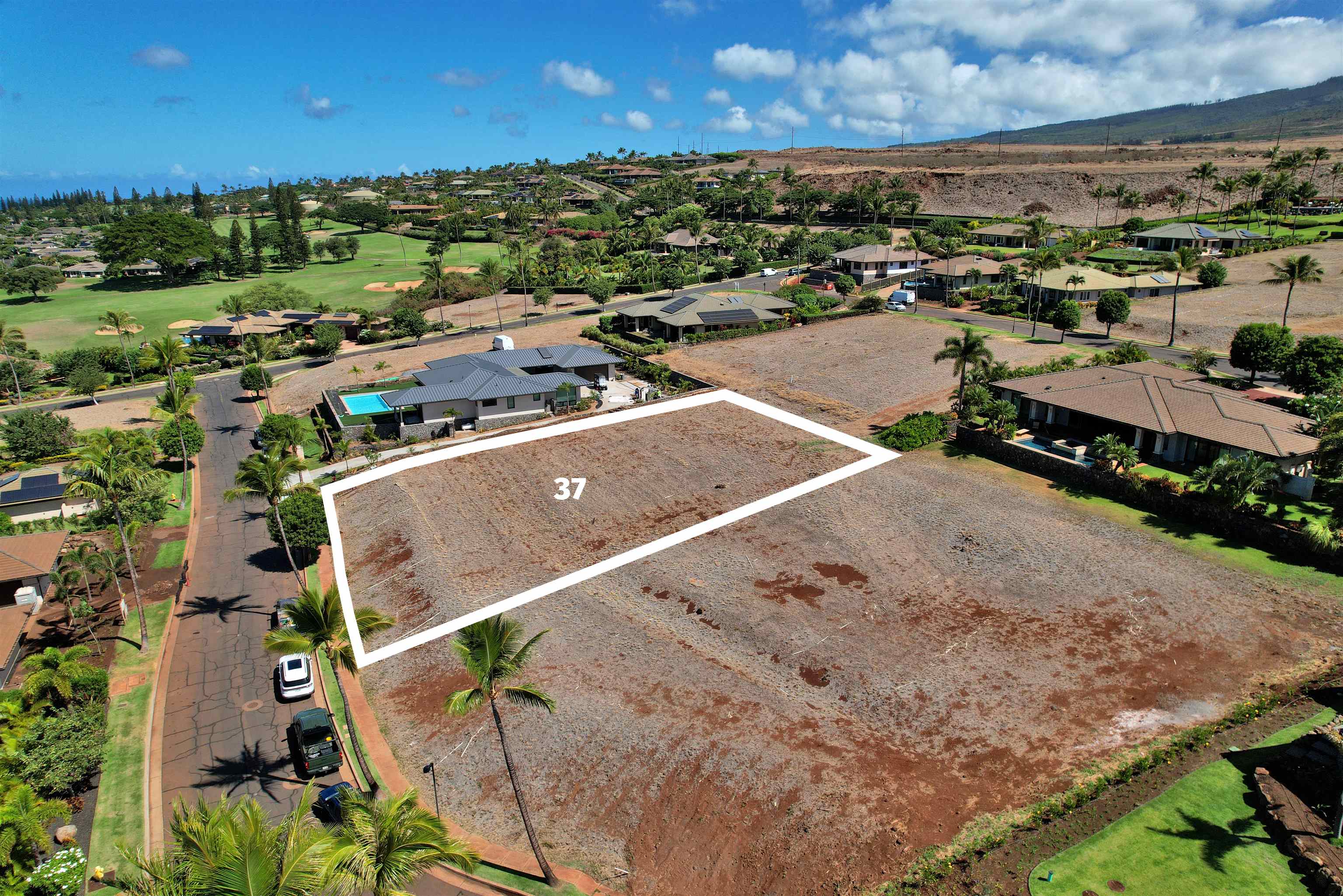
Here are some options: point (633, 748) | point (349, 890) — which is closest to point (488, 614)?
point (633, 748)

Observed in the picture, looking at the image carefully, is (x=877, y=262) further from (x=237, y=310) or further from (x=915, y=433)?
(x=237, y=310)

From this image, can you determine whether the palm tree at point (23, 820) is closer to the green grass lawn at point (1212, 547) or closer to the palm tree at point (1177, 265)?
the green grass lawn at point (1212, 547)

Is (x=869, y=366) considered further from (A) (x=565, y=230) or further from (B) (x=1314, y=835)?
(A) (x=565, y=230)

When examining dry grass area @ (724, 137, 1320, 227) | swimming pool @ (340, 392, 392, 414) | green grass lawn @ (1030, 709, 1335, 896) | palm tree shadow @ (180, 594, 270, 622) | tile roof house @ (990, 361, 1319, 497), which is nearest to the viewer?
green grass lawn @ (1030, 709, 1335, 896)

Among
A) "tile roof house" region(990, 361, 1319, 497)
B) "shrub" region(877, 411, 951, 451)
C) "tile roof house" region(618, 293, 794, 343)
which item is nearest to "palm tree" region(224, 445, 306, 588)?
"shrub" region(877, 411, 951, 451)

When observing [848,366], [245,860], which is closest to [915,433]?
[848,366]

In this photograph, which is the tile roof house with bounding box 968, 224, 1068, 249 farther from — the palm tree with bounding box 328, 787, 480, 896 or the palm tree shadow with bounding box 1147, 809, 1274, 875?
the palm tree with bounding box 328, 787, 480, 896
